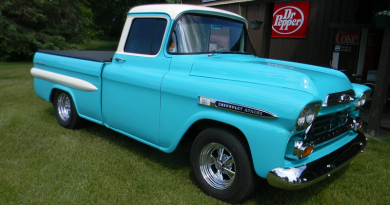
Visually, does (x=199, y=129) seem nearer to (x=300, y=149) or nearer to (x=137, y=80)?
(x=137, y=80)

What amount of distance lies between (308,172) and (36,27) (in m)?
17.0

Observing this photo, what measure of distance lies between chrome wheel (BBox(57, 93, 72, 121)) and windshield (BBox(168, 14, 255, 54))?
2.45 metres

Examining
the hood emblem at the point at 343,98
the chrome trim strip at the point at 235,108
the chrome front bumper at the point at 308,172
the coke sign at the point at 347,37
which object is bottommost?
the chrome front bumper at the point at 308,172

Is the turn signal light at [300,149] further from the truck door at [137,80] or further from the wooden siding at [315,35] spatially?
the wooden siding at [315,35]

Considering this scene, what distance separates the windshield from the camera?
339cm

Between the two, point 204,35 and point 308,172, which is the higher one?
point 204,35

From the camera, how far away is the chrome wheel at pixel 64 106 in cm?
496

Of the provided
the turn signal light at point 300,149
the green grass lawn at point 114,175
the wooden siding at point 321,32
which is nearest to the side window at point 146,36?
the green grass lawn at point 114,175

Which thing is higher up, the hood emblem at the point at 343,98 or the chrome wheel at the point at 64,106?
the hood emblem at the point at 343,98

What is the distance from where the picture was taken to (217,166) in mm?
3018

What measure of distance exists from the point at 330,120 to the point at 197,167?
138 centimetres

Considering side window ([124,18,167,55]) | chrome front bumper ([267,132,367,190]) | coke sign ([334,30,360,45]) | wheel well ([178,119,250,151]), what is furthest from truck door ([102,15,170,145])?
coke sign ([334,30,360,45])

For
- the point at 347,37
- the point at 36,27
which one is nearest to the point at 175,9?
the point at 347,37

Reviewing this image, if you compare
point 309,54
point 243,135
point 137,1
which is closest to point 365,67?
point 309,54
